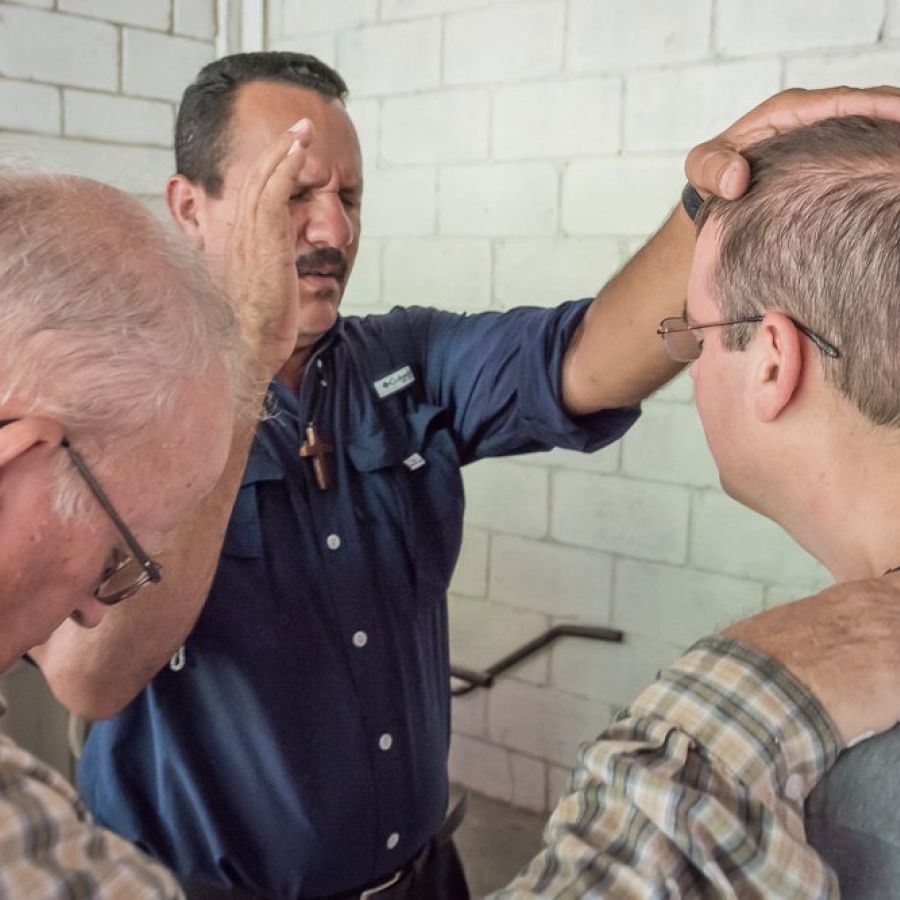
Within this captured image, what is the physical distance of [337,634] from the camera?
1491 millimetres

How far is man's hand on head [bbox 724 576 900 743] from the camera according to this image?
2.46 ft

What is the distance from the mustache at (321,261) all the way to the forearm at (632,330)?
39cm

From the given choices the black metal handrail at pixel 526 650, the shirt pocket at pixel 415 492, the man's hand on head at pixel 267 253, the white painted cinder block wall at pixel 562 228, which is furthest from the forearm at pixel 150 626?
the black metal handrail at pixel 526 650

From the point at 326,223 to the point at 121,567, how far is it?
872 mm

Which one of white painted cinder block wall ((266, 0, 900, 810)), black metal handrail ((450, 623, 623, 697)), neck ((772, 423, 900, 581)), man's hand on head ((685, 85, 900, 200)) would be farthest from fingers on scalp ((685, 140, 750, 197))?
black metal handrail ((450, 623, 623, 697))

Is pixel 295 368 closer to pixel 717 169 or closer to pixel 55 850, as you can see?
pixel 717 169

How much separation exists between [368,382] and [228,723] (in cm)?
56

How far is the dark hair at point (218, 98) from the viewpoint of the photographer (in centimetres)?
166

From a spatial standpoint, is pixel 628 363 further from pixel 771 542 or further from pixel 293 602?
pixel 771 542

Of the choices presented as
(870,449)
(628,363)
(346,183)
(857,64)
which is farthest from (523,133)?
(870,449)

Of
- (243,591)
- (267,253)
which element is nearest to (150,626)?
(243,591)

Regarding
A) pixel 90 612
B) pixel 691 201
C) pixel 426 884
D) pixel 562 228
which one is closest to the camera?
pixel 90 612

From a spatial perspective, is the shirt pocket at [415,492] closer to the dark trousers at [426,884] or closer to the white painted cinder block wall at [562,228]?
the dark trousers at [426,884]

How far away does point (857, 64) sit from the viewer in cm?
209
